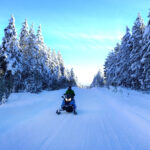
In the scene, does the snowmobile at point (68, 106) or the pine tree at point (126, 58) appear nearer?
the snowmobile at point (68, 106)

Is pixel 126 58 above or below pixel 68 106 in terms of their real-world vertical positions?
above

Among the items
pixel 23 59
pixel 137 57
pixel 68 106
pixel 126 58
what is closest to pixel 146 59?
pixel 137 57

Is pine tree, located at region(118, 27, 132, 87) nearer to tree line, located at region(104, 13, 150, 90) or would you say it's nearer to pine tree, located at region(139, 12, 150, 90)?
tree line, located at region(104, 13, 150, 90)

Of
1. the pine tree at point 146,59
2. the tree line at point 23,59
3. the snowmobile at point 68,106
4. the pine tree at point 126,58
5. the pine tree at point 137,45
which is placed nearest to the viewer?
the snowmobile at point 68,106

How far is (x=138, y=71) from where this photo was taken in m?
25.1

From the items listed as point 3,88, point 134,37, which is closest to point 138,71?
point 134,37

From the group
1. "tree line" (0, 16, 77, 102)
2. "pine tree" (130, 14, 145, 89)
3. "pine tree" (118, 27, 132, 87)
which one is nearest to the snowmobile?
"tree line" (0, 16, 77, 102)

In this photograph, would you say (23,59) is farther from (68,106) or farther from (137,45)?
(68,106)

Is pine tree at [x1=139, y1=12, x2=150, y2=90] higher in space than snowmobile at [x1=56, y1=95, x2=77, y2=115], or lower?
higher

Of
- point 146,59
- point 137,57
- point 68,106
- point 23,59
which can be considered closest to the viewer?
point 68,106

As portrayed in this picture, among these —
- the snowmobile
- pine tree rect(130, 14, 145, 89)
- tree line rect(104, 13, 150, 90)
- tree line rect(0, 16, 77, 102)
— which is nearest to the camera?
the snowmobile

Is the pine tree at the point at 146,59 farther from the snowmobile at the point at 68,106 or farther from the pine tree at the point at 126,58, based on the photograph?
the snowmobile at the point at 68,106

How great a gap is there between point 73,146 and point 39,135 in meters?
1.55

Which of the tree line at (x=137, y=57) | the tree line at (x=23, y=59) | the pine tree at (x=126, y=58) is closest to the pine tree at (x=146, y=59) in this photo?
the tree line at (x=137, y=57)
